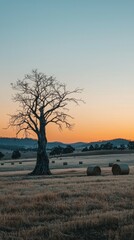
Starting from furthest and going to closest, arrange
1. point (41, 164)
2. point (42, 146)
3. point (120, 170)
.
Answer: point (42, 146) < point (41, 164) < point (120, 170)

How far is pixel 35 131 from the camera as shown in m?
47.6

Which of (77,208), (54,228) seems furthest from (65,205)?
(54,228)

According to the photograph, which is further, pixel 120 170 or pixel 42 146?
pixel 42 146

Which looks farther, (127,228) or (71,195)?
(71,195)

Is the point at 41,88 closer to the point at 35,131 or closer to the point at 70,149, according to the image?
the point at 35,131

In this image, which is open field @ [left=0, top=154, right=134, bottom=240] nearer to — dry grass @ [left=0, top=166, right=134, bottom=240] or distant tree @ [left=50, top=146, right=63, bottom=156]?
dry grass @ [left=0, top=166, right=134, bottom=240]

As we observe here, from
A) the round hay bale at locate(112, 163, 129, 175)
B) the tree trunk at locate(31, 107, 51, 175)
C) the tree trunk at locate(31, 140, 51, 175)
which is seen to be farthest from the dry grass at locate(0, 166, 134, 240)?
the tree trunk at locate(31, 107, 51, 175)

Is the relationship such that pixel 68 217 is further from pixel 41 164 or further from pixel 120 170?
pixel 41 164

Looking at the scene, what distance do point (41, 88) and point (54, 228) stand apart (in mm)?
37431

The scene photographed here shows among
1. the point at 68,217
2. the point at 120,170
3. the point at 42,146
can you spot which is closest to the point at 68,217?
the point at 68,217

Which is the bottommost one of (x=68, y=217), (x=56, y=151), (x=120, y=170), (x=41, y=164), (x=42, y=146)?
(x=68, y=217)

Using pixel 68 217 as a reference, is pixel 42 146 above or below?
above

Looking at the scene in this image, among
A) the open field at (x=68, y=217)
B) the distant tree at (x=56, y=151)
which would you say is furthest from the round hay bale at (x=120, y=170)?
the distant tree at (x=56, y=151)

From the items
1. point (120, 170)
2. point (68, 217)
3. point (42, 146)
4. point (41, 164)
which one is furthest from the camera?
point (42, 146)
